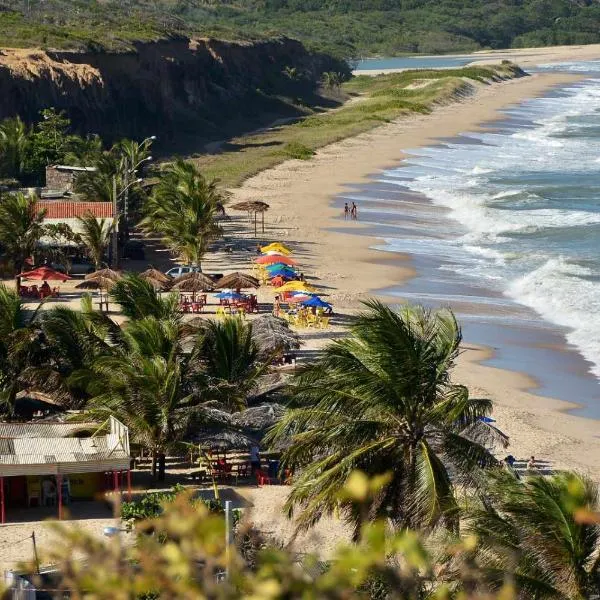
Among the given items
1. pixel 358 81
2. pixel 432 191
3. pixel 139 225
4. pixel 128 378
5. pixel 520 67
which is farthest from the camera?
pixel 520 67

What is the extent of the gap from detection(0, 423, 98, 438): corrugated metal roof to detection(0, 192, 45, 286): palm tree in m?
14.2

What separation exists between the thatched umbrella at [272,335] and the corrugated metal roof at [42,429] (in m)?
6.41

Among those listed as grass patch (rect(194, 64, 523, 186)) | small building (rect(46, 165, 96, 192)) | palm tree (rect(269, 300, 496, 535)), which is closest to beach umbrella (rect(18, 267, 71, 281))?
small building (rect(46, 165, 96, 192))

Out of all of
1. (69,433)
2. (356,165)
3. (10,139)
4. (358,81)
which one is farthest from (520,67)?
(69,433)

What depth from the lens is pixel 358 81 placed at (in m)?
123

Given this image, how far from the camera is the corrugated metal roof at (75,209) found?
3847 cm

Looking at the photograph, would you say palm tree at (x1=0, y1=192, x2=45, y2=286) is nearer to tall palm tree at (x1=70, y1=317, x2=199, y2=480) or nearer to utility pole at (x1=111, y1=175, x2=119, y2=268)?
utility pole at (x1=111, y1=175, x2=119, y2=268)

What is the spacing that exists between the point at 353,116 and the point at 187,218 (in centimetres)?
5543

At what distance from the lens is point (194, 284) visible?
108 ft

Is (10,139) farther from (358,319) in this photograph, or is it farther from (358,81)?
(358,81)

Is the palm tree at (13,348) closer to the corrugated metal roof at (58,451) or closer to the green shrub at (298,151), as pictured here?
the corrugated metal roof at (58,451)

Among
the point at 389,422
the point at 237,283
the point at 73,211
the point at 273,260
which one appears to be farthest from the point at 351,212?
the point at 389,422

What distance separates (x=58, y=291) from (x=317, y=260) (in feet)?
32.3

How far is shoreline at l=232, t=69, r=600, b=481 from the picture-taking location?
24.5m
